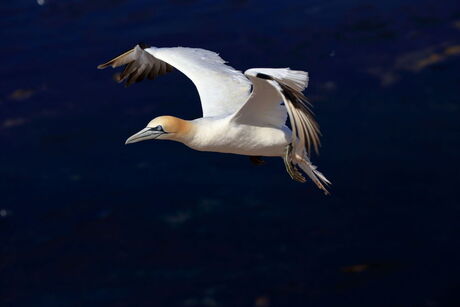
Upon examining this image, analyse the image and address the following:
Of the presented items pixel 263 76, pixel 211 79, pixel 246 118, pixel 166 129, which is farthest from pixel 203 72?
pixel 263 76

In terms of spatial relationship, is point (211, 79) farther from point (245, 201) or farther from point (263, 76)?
point (245, 201)

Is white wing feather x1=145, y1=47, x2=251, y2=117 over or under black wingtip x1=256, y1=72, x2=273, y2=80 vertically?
under

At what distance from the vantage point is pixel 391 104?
8275 cm

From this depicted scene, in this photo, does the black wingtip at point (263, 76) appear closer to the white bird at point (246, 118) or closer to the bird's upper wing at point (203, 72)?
the white bird at point (246, 118)

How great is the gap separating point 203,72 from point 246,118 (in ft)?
11.8

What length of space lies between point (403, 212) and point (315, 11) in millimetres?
25503

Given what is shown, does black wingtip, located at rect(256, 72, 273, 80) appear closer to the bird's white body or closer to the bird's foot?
the bird's white body

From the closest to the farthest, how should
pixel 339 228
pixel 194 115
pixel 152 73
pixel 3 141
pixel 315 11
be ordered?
pixel 152 73
pixel 194 115
pixel 339 228
pixel 3 141
pixel 315 11

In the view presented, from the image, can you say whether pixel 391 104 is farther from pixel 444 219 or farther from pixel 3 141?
pixel 3 141

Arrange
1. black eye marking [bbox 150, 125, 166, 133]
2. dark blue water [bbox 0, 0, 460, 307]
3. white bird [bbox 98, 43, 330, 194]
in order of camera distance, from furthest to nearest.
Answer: dark blue water [bbox 0, 0, 460, 307] < black eye marking [bbox 150, 125, 166, 133] < white bird [bbox 98, 43, 330, 194]

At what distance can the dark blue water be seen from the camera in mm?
78750

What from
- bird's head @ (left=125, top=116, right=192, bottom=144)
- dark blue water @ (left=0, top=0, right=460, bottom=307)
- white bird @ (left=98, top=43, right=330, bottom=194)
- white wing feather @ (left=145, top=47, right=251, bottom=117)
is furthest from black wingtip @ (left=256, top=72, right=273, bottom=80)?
dark blue water @ (left=0, top=0, right=460, bottom=307)

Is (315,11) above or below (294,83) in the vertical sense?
below

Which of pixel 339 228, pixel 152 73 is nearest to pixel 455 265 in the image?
pixel 339 228
